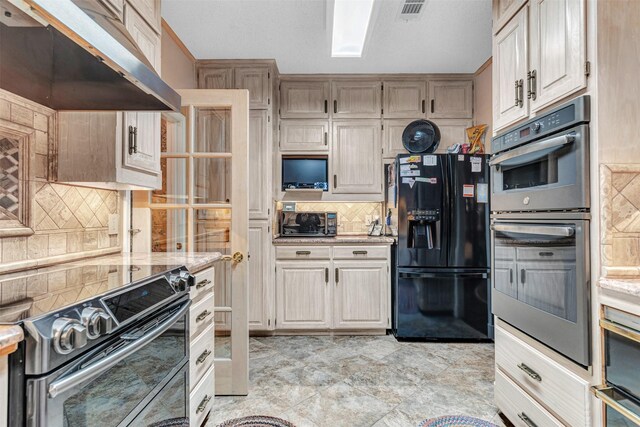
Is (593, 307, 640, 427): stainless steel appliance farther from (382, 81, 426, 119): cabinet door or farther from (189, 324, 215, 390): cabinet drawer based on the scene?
(382, 81, 426, 119): cabinet door

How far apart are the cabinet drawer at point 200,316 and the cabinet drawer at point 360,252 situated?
1554 mm

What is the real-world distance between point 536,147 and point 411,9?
140cm

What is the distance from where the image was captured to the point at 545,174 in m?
1.51

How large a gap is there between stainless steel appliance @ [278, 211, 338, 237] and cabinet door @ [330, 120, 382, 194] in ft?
1.08

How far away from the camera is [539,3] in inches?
62.0

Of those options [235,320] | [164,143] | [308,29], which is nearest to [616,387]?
[235,320]

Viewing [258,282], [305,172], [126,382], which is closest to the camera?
[126,382]

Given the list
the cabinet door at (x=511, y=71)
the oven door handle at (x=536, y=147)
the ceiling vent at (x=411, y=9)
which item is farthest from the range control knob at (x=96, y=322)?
the ceiling vent at (x=411, y=9)

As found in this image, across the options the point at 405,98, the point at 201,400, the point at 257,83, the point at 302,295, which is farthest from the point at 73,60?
the point at 405,98

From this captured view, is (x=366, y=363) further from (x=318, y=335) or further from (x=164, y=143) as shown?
(x=164, y=143)

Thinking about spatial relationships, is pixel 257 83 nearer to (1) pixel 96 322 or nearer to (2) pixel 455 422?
(1) pixel 96 322

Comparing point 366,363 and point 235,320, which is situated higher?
point 235,320

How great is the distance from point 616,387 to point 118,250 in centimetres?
241

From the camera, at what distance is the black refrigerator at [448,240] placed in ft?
9.95
